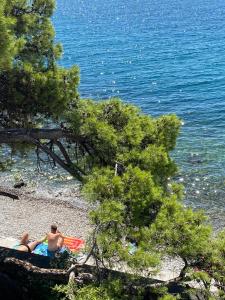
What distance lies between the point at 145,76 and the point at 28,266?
1388 inches

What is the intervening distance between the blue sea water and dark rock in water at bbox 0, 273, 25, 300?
1125cm

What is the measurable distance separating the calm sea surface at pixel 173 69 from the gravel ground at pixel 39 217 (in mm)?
5817

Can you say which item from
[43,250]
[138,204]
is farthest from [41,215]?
[138,204]

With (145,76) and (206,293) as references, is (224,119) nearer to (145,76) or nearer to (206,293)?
(145,76)

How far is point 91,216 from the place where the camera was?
7812 mm

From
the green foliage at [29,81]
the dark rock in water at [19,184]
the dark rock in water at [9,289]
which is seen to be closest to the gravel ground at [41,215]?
the dark rock in water at [19,184]

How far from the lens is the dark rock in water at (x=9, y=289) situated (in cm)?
1262

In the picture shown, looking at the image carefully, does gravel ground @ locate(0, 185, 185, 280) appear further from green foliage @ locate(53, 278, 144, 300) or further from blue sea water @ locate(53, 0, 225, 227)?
green foliage @ locate(53, 278, 144, 300)

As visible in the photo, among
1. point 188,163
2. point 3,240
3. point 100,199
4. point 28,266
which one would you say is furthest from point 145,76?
point 100,199

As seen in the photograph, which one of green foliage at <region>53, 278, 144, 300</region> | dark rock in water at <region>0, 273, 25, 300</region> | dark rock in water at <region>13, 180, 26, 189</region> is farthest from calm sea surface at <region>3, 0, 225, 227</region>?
green foliage at <region>53, 278, 144, 300</region>

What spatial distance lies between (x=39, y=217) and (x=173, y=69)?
29467mm

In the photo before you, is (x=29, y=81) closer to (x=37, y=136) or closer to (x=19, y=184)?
(x=37, y=136)

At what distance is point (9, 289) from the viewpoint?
41.8 feet

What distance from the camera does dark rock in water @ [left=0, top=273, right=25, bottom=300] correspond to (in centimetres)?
1262
